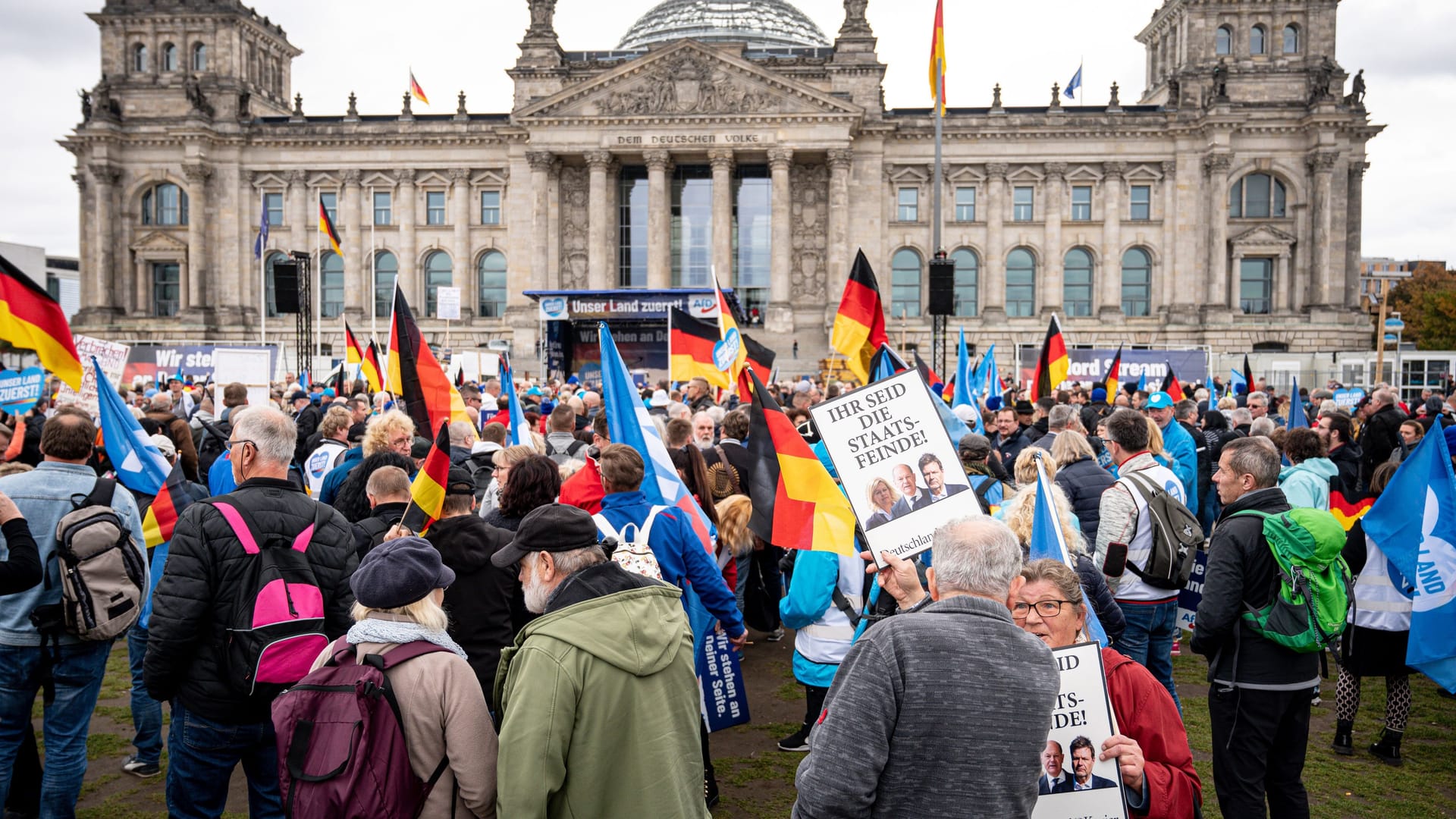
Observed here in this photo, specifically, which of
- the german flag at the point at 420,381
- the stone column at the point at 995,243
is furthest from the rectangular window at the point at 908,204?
the german flag at the point at 420,381

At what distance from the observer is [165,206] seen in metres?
56.8

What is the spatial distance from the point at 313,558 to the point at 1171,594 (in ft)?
18.3

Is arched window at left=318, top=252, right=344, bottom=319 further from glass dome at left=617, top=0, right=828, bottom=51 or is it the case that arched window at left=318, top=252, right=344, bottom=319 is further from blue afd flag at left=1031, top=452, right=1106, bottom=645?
blue afd flag at left=1031, top=452, right=1106, bottom=645

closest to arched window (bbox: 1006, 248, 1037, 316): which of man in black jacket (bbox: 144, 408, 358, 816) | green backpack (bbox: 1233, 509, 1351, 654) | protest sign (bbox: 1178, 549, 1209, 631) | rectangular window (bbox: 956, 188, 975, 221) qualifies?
rectangular window (bbox: 956, 188, 975, 221)

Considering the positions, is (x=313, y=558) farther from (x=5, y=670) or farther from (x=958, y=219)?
(x=958, y=219)

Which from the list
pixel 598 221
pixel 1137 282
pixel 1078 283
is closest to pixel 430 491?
pixel 598 221

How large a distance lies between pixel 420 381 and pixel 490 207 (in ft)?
157

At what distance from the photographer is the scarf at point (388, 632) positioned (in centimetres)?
366

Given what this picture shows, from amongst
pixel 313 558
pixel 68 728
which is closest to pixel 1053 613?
pixel 313 558

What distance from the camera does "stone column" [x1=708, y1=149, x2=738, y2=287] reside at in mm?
51281

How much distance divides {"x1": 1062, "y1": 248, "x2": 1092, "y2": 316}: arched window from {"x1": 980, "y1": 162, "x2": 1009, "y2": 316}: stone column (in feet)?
10.9

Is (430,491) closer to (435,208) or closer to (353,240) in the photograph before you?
(435,208)

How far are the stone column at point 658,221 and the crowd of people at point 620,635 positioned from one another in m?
43.3

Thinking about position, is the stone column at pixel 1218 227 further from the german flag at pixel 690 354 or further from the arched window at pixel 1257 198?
the german flag at pixel 690 354
